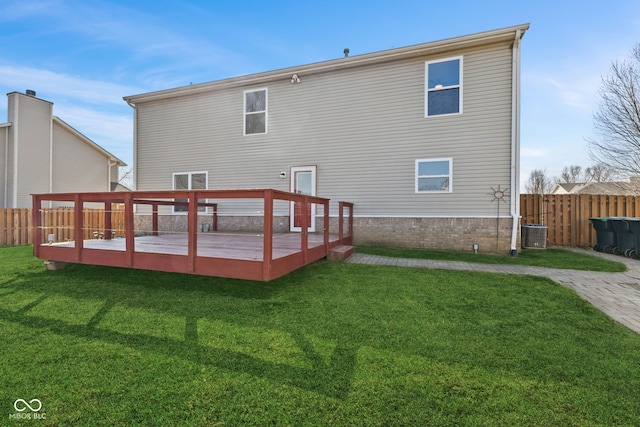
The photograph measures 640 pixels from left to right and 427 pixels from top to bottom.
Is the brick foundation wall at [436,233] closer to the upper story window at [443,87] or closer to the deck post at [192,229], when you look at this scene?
the upper story window at [443,87]

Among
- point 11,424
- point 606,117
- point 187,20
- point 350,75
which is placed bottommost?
point 11,424

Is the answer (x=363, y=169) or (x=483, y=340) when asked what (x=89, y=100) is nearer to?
(x=363, y=169)

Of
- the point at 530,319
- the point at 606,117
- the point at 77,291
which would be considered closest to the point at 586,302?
the point at 530,319

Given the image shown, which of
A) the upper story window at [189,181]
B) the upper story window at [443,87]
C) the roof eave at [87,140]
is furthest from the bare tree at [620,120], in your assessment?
the roof eave at [87,140]

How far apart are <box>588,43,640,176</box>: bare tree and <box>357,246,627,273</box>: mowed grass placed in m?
5.98

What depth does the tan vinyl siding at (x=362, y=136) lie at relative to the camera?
24.8 feet

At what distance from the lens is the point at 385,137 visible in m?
8.40

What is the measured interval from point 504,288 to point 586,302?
0.89 metres

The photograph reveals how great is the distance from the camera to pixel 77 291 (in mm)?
4074

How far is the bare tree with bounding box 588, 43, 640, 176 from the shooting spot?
9.77 m

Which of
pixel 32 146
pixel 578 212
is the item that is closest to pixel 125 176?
pixel 32 146

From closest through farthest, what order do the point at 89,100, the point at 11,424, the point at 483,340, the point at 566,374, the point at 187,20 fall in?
the point at 11,424
the point at 566,374
the point at 483,340
the point at 187,20
the point at 89,100

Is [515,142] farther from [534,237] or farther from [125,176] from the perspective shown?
[125,176]

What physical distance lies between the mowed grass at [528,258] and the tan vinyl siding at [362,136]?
1186mm
